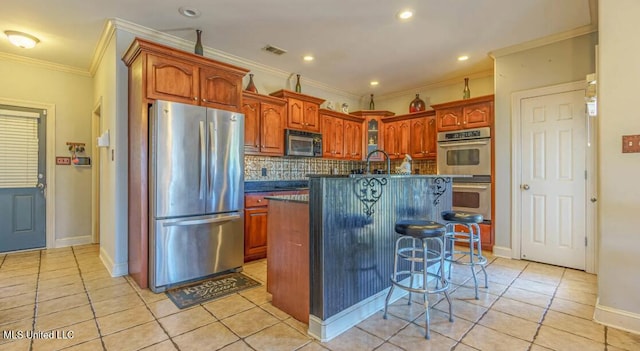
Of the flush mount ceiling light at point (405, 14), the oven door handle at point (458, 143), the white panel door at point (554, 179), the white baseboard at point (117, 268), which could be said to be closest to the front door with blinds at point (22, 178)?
the white baseboard at point (117, 268)

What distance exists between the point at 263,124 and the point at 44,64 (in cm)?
323

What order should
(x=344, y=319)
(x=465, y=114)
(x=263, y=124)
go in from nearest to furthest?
(x=344, y=319) → (x=263, y=124) → (x=465, y=114)

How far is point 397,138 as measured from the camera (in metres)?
5.55

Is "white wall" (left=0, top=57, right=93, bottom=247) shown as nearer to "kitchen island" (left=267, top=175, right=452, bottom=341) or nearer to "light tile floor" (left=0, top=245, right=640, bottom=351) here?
"light tile floor" (left=0, top=245, right=640, bottom=351)

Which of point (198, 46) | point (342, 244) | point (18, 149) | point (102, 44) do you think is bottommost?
point (342, 244)

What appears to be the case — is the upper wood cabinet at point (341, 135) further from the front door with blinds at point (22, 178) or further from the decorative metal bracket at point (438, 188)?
Answer: the front door with blinds at point (22, 178)

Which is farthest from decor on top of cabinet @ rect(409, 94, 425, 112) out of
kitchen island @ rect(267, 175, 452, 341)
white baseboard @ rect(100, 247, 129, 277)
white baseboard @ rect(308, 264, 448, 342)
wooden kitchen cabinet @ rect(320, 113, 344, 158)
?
white baseboard @ rect(100, 247, 129, 277)

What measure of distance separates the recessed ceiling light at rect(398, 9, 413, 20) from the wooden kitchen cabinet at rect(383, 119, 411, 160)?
2520mm

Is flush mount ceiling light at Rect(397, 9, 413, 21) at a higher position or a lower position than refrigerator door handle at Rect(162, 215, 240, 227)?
higher

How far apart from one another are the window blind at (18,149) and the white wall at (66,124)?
230 millimetres

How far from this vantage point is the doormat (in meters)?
2.60

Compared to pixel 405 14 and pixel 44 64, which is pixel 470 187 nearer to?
pixel 405 14

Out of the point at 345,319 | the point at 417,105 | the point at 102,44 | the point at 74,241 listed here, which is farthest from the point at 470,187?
the point at 74,241

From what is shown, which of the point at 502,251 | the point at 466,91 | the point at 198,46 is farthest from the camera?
the point at 466,91
